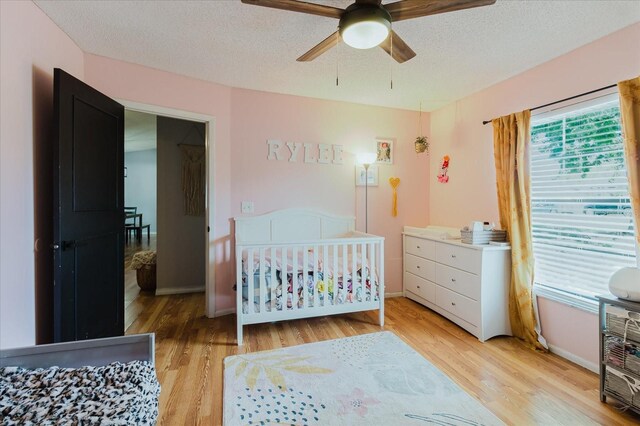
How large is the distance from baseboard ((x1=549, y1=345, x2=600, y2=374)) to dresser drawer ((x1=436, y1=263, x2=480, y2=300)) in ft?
2.10

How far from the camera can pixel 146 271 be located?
3799mm

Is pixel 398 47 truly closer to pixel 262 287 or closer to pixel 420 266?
pixel 262 287

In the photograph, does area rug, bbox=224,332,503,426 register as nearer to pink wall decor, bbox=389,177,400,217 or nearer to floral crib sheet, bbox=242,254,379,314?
floral crib sheet, bbox=242,254,379,314

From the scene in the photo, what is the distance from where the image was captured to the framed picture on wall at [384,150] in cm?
365

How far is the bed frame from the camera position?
123cm

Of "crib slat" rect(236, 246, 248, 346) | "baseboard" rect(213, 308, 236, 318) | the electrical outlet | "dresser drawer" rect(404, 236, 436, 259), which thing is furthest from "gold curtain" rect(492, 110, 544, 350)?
"baseboard" rect(213, 308, 236, 318)

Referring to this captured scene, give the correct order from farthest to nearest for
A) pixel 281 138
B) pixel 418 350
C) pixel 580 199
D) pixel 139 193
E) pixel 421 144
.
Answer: pixel 139 193, pixel 421 144, pixel 281 138, pixel 418 350, pixel 580 199

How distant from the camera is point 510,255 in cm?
265

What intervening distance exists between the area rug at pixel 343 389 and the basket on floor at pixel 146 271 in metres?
2.21

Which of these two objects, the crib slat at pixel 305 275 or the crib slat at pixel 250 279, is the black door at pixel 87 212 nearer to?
the crib slat at pixel 250 279

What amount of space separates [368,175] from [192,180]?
2268 millimetres

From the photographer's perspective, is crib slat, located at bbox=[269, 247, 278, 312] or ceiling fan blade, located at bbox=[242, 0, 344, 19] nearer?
ceiling fan blade, located at bbox=[242, 0, 344, 19]

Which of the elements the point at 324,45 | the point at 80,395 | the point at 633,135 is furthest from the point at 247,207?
the point at 633,135

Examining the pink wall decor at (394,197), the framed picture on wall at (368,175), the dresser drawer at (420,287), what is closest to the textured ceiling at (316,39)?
the framed picture on wall at (368,175)
